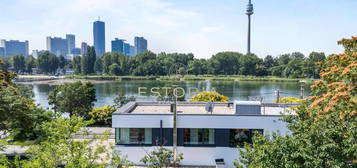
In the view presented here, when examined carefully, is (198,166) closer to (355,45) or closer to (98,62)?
(355,45)

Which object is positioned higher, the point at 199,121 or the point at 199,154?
the point at 199,121

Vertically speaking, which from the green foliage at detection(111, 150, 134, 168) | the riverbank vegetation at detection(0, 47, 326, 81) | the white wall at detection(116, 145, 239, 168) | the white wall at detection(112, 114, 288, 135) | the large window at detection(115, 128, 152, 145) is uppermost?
the riverbank vegetation at detection(0, 47, 326, 81)

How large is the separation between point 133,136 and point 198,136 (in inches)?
127

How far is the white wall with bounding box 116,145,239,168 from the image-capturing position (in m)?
15.3

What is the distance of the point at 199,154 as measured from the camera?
1543 centimetres

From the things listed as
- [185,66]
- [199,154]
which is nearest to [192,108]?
[199,154]

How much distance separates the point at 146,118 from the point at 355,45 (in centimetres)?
1045

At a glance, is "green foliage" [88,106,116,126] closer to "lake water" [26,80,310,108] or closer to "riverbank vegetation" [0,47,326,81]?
"lake water" [26,80,310,108]

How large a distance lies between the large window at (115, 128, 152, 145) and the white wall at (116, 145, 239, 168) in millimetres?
302

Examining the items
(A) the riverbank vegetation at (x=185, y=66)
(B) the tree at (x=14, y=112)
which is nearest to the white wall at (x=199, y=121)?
(B) the tree at (x=14, y=112)

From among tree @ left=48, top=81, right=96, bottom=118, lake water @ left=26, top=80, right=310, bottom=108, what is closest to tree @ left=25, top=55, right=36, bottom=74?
lake water @ left=26, top=80, right=310, bottom=108

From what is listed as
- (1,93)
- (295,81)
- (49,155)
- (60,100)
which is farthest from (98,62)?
(49,155)

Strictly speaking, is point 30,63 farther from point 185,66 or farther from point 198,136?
point 198,136

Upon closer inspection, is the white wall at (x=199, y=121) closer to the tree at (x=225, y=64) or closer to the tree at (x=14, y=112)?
the tree at (x=14, y=112)
